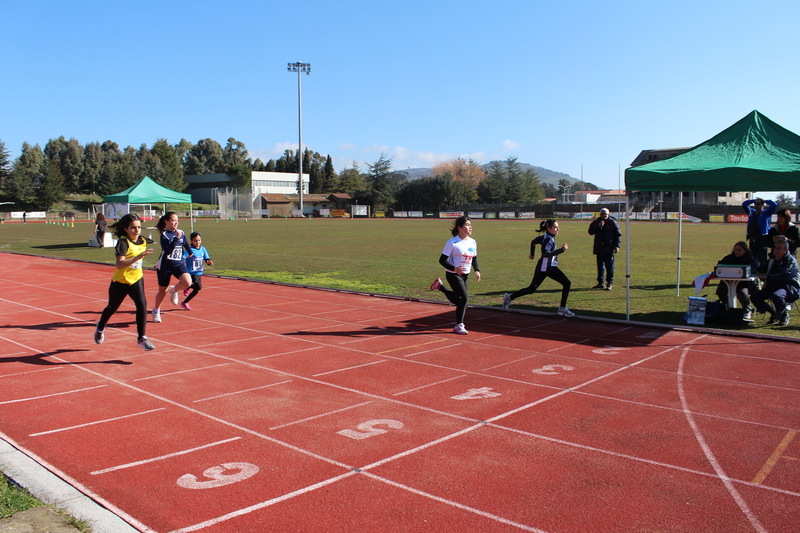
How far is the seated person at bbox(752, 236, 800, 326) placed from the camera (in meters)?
9.41

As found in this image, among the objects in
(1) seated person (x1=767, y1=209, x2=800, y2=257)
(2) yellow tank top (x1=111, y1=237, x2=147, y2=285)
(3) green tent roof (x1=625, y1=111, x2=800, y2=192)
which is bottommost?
(2) yellow tank top (x1=111, y1=237, x2=147, y2=285)

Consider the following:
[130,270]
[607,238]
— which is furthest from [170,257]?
[607,238]

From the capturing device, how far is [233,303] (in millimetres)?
12375

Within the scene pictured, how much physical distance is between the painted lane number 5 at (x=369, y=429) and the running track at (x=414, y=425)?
3cm

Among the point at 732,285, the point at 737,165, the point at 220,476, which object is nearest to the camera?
the point at 220,476

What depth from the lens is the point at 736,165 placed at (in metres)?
9.34

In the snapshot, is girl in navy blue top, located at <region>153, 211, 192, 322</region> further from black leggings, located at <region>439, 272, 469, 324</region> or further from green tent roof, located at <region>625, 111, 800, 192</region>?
green tent roof, located at <region>625, 111, 800, 192</region>

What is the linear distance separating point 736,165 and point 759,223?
9.61 feet

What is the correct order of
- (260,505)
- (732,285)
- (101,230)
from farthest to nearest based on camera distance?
(101,230) < (732,285) < (260,505)

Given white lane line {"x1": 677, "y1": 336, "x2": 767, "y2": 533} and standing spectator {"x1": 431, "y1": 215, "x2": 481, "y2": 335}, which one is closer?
white lane line {"x1": 677, "y1": 336, "x2": 767, "y2": 533}

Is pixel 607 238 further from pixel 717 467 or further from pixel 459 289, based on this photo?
pixel 717 467

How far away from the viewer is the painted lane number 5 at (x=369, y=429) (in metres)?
5.11

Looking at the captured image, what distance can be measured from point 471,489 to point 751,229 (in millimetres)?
10451

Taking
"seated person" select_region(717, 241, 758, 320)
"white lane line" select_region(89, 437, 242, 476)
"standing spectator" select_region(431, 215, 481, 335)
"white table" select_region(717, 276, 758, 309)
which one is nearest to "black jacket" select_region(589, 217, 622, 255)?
"seated person" select_region(717, 241, 758, 320)
